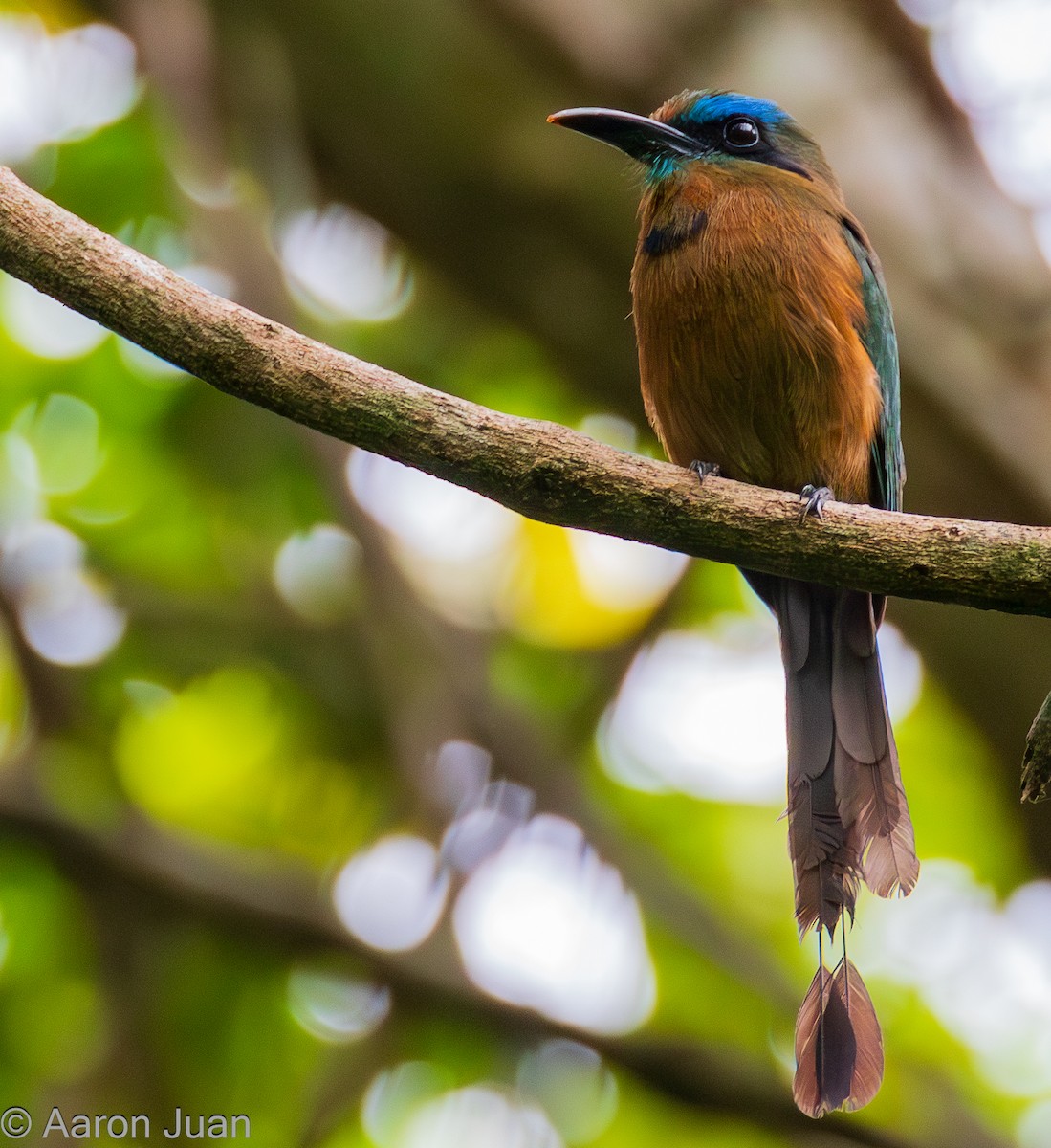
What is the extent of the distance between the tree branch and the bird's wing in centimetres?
131

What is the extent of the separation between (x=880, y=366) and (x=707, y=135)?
0.81 meters

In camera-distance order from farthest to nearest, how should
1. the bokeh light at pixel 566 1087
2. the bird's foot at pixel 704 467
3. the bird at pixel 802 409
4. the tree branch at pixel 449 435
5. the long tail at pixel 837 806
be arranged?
the bokeh light at pixel 566 1087 → the bird's foot at pixel 704 467 → the bird at pixel 802 409 → the long tail at pixel 837 806 → the tree branch at pixel 449 435

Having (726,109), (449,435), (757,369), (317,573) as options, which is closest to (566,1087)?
(317,573)

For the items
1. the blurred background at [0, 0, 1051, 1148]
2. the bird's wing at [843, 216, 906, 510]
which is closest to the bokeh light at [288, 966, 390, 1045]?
the blurred background at [0, 0, 1051, 1148]

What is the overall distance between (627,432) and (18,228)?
123 inches

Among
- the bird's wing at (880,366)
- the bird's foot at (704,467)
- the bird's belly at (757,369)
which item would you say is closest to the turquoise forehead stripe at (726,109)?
the bird's wing at (880,366)

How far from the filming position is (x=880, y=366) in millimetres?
3809

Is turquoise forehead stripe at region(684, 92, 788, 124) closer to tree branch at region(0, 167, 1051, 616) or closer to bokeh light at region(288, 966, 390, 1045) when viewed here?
tree branch at region(0, 167, 1051, 616)

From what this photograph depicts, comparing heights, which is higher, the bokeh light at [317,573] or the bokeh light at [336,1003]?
the bokeh light at [317,573]

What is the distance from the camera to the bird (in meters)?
3.39

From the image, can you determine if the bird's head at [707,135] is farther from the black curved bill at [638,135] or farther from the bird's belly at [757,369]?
the bird's belly at [757,369]

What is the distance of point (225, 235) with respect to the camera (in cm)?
487

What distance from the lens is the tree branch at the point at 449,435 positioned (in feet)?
7.96

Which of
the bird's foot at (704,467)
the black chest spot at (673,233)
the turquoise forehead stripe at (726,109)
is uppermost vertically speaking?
the turquoise forehead stripe at (726,109)
